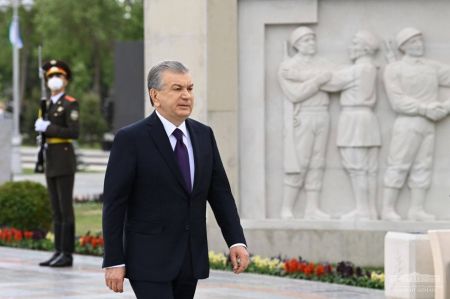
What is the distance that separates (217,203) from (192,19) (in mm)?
8188

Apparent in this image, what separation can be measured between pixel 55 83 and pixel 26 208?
4583mm

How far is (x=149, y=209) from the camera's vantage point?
6.54 m

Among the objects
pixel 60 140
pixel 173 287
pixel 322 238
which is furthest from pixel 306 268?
pixel 173 287

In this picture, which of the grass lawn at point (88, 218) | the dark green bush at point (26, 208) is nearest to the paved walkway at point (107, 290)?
the dark green bush at point (26, 208)

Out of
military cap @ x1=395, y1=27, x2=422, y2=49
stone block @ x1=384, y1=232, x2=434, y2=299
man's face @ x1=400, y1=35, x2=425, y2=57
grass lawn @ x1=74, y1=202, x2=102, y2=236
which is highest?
military cap @ x1=395, y1=27, x2=422, y2=49

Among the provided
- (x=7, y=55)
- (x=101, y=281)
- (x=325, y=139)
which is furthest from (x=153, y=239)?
(x=7, y=55)

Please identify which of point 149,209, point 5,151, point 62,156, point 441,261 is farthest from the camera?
point 5,151

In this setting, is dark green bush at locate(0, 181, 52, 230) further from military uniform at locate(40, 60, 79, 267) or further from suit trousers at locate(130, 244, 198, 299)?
suit trousers at locate(130, 244, 198, 299)

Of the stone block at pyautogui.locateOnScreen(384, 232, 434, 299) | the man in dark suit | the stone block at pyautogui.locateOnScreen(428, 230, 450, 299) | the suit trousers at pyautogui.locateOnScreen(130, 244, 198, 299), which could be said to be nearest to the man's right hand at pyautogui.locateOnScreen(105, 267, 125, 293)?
the man in dark suit

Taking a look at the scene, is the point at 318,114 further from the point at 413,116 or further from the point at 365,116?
the point at 413,116

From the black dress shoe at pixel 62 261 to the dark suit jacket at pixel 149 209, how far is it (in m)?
7.51

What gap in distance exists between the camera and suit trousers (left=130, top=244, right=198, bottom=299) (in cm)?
648

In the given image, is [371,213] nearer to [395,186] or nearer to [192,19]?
[395,186]

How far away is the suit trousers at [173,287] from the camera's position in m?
6.48
